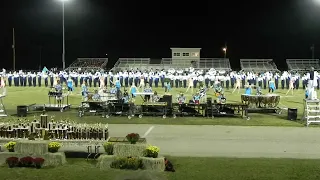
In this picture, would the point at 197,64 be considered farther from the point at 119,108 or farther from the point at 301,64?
the point at 119,108

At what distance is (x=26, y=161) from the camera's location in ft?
33.1

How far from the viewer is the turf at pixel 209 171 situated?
9.34m

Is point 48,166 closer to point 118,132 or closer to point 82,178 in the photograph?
point 82,178

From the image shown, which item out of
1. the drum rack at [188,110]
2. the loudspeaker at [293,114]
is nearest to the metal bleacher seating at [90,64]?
the drum rack at [188,110]

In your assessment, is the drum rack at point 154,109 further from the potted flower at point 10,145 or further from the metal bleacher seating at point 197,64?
the metal bleacher seating at point 197,64

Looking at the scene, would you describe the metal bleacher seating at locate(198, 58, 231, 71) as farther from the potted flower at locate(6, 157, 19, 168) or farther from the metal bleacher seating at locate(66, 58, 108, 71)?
the potted flower at locate(6, 157, 19, 168)

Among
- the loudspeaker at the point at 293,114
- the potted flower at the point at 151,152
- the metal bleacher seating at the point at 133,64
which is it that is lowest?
the potted flower at the point at 151,152

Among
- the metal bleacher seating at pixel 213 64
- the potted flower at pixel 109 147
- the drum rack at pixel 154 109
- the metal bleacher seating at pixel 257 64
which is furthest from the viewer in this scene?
the metal bleacher seating at pixel 213 64

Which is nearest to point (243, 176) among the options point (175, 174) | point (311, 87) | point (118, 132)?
point (175, 174)

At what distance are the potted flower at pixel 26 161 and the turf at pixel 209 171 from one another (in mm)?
189

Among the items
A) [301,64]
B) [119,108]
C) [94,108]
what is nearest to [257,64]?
[301,64]

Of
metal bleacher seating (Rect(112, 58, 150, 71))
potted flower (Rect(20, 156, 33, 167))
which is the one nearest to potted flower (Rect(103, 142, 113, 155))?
potted flower (Rect(20, 156, 33, 167))

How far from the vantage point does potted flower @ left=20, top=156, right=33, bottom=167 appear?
33.0 ft

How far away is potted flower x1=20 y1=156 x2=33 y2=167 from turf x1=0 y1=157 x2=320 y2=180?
7.4 inches
